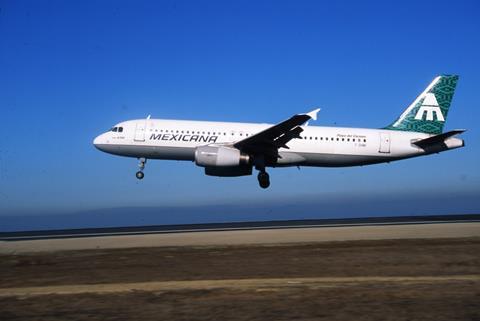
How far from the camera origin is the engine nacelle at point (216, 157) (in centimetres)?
2533

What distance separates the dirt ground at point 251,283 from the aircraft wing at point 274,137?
9.02 m

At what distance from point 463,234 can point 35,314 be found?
17372mm

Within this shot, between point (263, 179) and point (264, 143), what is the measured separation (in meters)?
2.29

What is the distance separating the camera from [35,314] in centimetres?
902

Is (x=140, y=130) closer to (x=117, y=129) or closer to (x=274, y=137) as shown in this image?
(x=117, y=129)

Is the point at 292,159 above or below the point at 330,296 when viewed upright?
above

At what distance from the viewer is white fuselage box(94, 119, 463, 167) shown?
1086 inches

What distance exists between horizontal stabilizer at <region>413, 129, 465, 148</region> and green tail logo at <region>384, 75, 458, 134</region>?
1.94 metres

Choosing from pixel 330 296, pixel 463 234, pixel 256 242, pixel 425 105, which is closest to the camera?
pixel 330 296

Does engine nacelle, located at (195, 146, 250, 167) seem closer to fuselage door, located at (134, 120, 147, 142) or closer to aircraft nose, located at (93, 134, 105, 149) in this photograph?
fuselage door, located at (134, 120, 147, 142)

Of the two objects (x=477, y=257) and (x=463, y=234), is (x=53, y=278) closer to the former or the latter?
(x=477, y=257)

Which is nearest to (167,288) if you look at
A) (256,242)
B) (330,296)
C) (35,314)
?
(35,314)

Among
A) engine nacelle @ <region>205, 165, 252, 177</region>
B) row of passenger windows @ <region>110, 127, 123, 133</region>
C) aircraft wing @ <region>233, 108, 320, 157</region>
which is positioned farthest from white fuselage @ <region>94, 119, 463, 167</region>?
engine nacelle @ <region>205, 165, 252, 177</region>

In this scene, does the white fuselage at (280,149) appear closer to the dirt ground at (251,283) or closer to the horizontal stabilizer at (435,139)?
the horizontal stabilizer at (435,139)
